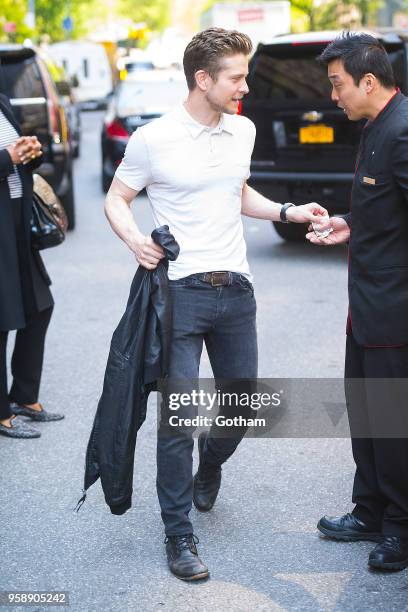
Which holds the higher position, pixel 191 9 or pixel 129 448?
pixel 129 448

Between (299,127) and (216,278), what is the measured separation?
20.4ft

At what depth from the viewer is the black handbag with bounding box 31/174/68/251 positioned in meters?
5.65

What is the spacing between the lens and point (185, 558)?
4027 mm

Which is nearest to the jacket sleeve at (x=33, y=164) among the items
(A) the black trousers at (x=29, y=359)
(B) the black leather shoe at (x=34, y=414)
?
(A) the black trousers at (x=29, y=359)

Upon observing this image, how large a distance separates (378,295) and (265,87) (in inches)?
258

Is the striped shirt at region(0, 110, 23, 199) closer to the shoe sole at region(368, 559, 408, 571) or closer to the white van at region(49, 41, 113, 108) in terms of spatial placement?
the shoe sole at region(368, 559, 408, 571)

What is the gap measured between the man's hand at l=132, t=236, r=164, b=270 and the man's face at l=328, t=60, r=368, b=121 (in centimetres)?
84

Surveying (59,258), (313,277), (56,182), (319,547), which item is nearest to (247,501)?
(319,547)

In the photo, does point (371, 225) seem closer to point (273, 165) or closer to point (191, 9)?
point (273, 165)

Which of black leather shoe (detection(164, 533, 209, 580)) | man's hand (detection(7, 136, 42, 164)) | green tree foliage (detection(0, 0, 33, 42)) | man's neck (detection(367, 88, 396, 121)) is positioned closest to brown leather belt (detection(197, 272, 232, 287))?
man's neck (detection(367, 88, 396, 121))

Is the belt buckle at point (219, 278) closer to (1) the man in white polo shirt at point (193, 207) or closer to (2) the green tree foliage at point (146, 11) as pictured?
(1) the man in white polo shirt at point (193, 207)

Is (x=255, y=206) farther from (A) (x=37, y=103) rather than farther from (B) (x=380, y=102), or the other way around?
(A) (x=37, y=103)

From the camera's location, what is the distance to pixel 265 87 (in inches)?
404

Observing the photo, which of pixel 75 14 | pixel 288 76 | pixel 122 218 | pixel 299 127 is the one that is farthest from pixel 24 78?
pixel 75 14
